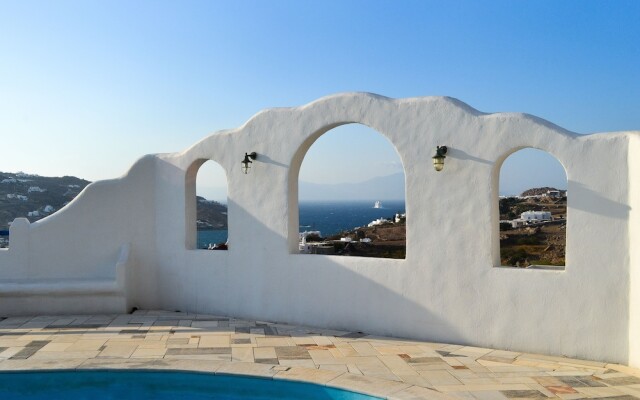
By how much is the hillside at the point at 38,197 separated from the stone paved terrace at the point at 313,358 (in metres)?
19.2

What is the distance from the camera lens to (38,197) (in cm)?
3052

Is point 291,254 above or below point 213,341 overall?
above

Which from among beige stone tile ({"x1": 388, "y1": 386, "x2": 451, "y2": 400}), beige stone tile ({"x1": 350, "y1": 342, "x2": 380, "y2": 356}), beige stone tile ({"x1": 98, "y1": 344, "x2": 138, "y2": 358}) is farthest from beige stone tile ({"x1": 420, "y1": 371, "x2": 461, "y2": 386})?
beige stone tile ({"x1": 98, "y1": 344, "x2": 138, "y2": 358})

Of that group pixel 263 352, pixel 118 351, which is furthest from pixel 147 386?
pixel 263 352

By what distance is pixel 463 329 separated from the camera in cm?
669

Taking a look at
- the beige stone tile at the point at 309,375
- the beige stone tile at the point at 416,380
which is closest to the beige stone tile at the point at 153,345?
the beige stone tile at the point at 309,375

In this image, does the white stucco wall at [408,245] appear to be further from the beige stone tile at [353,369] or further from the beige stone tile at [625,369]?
the beige stone tile at [353,369]

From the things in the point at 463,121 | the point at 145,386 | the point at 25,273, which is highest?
the point at 463,121

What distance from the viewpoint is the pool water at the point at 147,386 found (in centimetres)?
541

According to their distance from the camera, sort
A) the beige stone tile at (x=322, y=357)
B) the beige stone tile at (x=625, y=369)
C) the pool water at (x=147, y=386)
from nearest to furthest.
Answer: the pool water at (x=147, y=386) < the beige stone tile at (x=625, y=369) < the beige stone tile at (x=322, y=357)

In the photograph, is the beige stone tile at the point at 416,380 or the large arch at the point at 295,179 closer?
the beige stone tile at the point at 416,380

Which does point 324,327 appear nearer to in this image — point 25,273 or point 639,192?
point 639,192

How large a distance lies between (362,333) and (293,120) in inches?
115

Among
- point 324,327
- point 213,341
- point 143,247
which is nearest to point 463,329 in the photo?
point 324,327
